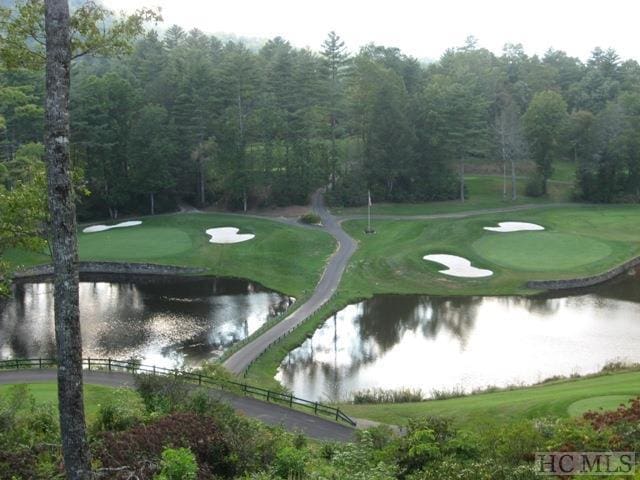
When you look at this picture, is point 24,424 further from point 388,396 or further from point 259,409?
point 388,396

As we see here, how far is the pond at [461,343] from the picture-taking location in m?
34.1

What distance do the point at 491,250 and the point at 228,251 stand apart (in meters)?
24.1

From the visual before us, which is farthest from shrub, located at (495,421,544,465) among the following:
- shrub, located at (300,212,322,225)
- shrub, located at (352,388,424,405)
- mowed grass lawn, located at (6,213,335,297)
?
shrub, located at (300,212,322,225)

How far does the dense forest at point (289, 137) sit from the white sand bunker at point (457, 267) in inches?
756

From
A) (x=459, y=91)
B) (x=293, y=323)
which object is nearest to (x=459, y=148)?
(x=459, y=91)

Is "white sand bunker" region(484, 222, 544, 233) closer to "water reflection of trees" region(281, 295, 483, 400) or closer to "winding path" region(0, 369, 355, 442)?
"water reflection of trees" region(281, 295, 483, 400)

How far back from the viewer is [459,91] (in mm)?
76500

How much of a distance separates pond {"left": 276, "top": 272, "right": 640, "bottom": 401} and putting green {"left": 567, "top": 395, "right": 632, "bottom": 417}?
8175mm

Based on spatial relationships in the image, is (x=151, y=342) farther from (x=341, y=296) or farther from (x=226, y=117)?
(x=226, y=117)

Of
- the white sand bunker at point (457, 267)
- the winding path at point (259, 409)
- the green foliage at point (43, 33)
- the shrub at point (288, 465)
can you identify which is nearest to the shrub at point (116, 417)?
the shrub at point (288, 465)

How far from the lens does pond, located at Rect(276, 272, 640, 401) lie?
34094 millimetres

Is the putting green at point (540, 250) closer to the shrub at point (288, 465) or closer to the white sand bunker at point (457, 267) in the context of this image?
the white sand bunker at point (457, 267)

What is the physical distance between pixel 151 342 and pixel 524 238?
1507 inches

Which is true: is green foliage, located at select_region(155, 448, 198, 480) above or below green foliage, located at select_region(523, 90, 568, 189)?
below
